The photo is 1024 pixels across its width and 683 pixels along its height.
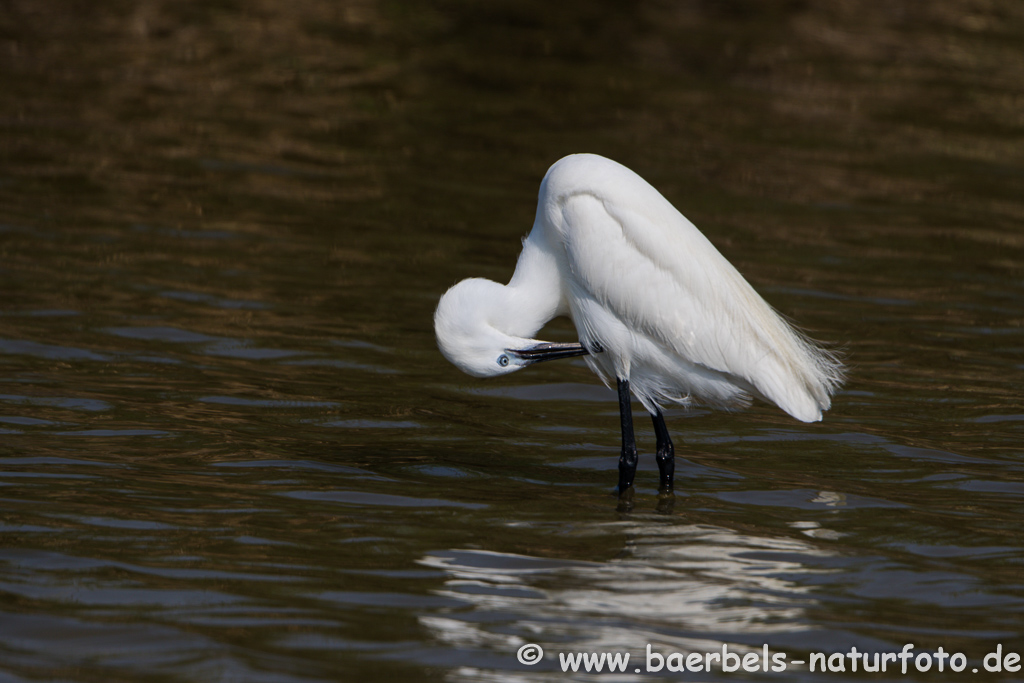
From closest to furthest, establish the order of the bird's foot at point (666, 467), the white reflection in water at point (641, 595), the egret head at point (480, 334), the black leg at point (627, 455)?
the white reflection in water at point (641, 595), the egret head at point (480, 334), the black leg at point (627, 455), the bird's foot at point (666, 467)

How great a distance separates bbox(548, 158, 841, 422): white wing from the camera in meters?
6.23

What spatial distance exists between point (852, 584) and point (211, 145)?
31.6 ft

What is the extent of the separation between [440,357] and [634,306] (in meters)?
2.74

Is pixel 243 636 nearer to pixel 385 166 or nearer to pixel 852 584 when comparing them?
pixel 852 584

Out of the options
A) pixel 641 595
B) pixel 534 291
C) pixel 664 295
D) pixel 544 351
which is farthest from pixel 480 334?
pixel 641 595

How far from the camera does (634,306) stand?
6.26m

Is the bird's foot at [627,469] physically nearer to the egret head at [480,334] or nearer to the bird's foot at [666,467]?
the bird's foot at [666,467]

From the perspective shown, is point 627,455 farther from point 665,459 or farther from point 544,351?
point 544,351

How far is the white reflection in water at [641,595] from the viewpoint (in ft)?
15.0

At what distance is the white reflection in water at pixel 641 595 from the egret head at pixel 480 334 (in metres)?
0.99

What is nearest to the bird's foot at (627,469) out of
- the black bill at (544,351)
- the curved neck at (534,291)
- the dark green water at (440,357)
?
the dark green water at (440,357)

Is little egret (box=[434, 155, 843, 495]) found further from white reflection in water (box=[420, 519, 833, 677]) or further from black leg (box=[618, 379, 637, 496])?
white reflection in water (box=[420, 519, 833, 677])

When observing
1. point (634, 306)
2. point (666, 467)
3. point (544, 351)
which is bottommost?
point (666, 467)

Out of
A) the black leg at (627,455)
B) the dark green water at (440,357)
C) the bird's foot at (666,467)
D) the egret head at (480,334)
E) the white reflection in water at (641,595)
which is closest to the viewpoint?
the white reflection in water at (641,595)
